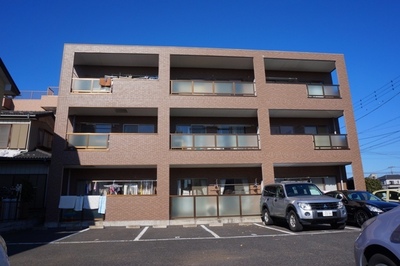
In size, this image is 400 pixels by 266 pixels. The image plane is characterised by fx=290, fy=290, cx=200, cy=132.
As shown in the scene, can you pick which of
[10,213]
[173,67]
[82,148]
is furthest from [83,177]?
[173,67]

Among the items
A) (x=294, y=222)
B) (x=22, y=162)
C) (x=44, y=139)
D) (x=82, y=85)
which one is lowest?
(x=294, y=222)

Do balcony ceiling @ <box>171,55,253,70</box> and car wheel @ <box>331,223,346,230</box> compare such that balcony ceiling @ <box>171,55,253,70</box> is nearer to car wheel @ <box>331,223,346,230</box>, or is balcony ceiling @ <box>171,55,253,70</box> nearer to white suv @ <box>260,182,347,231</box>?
white suv @ <box>260,182,347,231</box>

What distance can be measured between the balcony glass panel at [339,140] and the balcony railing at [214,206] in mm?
5617

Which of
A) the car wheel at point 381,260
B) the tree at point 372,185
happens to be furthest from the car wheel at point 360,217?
the tree at point 372,185

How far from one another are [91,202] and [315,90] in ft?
45.5

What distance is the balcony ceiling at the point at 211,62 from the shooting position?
17.2 m

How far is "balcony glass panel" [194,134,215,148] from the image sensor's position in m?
15.7

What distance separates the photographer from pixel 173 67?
18484 millimetres

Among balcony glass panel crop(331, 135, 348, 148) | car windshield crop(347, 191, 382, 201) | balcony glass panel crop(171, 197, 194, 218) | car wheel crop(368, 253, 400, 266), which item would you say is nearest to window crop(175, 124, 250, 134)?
balcony glass panel crop(171, 197, 194, 218)

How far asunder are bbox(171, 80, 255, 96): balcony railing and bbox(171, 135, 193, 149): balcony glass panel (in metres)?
2.58

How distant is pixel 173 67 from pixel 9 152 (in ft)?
35.3

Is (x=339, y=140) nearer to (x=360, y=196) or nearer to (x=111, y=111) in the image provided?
(x=360, y=196)

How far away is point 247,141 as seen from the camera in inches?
632

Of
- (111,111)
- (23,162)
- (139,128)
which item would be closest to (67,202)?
(23,162)
